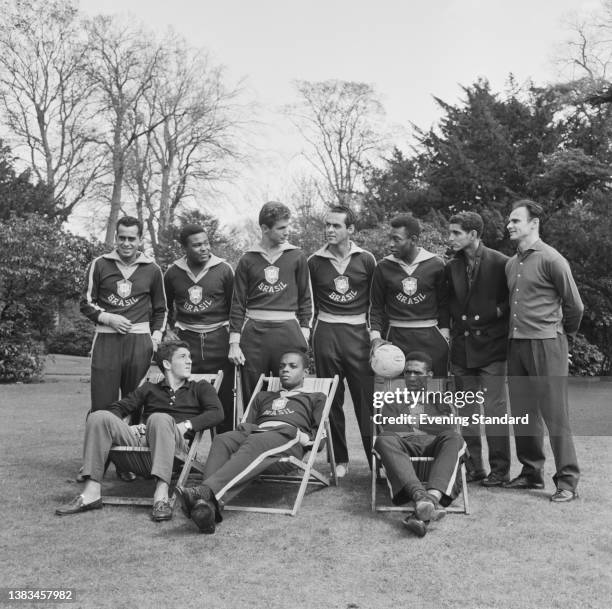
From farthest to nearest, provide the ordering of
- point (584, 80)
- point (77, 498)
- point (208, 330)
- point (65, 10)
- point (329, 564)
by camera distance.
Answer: point (65, 10)
point (584, 80)
point (208, 330)
point (77, 498)
point (329, 564)

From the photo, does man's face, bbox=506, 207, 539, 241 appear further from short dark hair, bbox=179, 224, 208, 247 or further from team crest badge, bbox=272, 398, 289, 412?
short dark hair, bbox=179, 224, 208, 247

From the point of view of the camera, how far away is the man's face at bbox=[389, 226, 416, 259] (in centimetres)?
595

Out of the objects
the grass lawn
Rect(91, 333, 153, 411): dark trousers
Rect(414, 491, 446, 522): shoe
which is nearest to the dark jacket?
the grass lawn

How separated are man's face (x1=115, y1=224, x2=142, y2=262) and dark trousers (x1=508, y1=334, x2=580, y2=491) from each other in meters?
3.32

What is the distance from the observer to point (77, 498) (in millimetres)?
5023

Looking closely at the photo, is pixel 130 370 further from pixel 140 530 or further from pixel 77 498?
pixel 140 530

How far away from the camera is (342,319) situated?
609 centimetres

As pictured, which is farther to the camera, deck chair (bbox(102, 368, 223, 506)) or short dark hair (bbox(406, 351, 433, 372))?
short dark hair (bbox(406, 351, 433, 372))

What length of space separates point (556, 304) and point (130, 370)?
3.58 m

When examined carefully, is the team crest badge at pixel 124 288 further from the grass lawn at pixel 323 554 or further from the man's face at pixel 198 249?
the grass lawn at pixel 323 554

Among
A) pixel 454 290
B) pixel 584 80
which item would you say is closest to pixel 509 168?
pixel 584 80

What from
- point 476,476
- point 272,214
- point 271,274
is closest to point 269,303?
point 271,274

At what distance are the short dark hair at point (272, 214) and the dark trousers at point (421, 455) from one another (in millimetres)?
2039

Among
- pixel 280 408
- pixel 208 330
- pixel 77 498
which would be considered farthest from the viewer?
pixel 208 330
